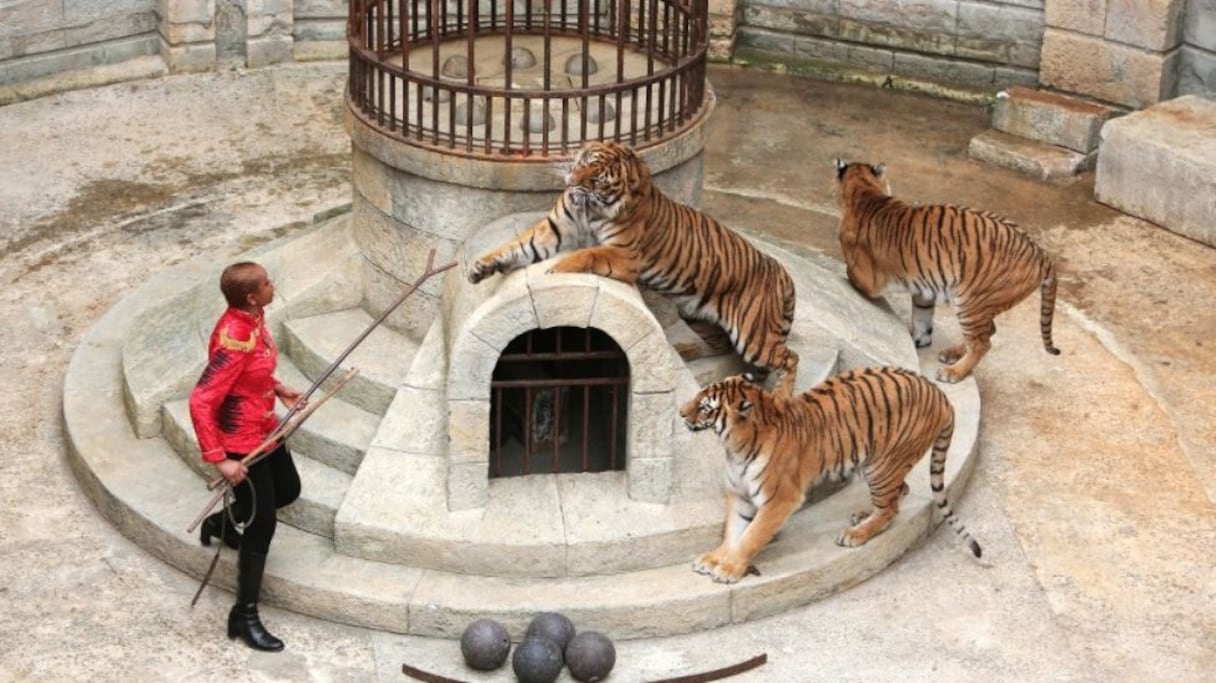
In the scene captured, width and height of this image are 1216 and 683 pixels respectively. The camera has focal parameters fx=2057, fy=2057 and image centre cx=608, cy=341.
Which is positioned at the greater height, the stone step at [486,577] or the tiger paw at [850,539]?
the tiger paw at [850,539]

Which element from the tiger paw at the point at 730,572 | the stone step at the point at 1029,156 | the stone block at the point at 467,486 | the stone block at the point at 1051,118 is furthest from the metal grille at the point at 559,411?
the stone block at the point at 1051,118

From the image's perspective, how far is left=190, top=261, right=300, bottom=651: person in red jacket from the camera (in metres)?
7.97

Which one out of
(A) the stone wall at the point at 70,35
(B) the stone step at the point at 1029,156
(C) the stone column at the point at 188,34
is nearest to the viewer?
(B) the stone step at the point at 1029,156

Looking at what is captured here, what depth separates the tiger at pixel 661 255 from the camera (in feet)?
28.8

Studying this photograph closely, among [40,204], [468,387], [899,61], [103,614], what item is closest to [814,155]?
[899,61]

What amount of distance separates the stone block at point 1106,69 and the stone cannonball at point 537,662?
24.7ft

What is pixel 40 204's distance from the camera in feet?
41.1

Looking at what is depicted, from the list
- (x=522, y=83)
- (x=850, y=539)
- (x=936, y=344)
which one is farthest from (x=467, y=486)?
(x=936, y=344)

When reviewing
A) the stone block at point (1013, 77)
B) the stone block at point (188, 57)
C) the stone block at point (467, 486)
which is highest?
the stone block at point (1013, 77)

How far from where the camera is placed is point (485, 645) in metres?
8.09

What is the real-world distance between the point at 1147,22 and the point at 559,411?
645 cm

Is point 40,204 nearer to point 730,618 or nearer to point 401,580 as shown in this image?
Answer: point 401,580

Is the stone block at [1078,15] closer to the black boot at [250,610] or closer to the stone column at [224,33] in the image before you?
the stone column at [224,33]

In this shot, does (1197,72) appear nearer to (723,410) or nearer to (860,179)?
(860,179)
